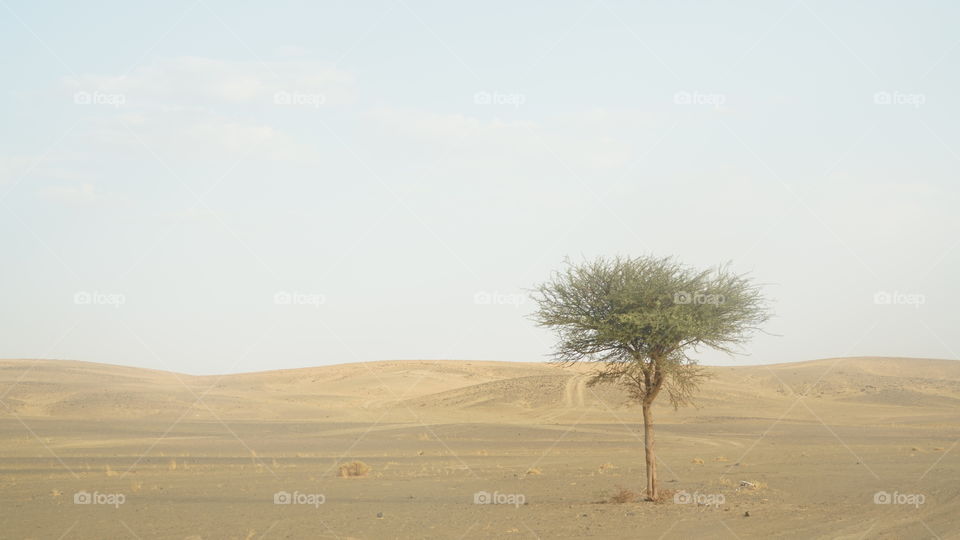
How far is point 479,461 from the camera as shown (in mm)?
32344

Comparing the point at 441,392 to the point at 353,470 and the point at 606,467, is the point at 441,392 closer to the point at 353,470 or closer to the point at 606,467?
the point at 606,467

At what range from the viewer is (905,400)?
65.8 m

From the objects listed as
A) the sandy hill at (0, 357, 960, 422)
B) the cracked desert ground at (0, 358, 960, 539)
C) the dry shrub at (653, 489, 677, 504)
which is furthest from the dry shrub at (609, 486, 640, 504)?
the sandy hill at (0, 357, 960, 422)

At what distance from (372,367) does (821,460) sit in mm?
82651

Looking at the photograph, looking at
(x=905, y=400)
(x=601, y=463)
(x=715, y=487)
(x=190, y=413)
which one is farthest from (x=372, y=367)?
(x=715, y=487)

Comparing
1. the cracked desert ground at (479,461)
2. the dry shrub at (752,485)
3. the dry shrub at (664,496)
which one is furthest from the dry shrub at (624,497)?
the dry shrub at (752,485)

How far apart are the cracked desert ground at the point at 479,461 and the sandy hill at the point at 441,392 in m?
0.41

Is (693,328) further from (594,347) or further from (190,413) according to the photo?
(190,413)

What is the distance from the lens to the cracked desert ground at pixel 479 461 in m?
17.3

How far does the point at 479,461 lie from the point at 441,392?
45715 mm

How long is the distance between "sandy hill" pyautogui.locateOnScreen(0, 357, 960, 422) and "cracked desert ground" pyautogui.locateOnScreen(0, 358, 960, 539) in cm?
41

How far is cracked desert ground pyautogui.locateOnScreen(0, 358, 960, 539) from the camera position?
56.9ft

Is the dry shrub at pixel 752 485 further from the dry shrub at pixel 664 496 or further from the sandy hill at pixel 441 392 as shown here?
the sandy hill at pixel 441 392

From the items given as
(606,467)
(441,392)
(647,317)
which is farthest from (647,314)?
(441,392)
